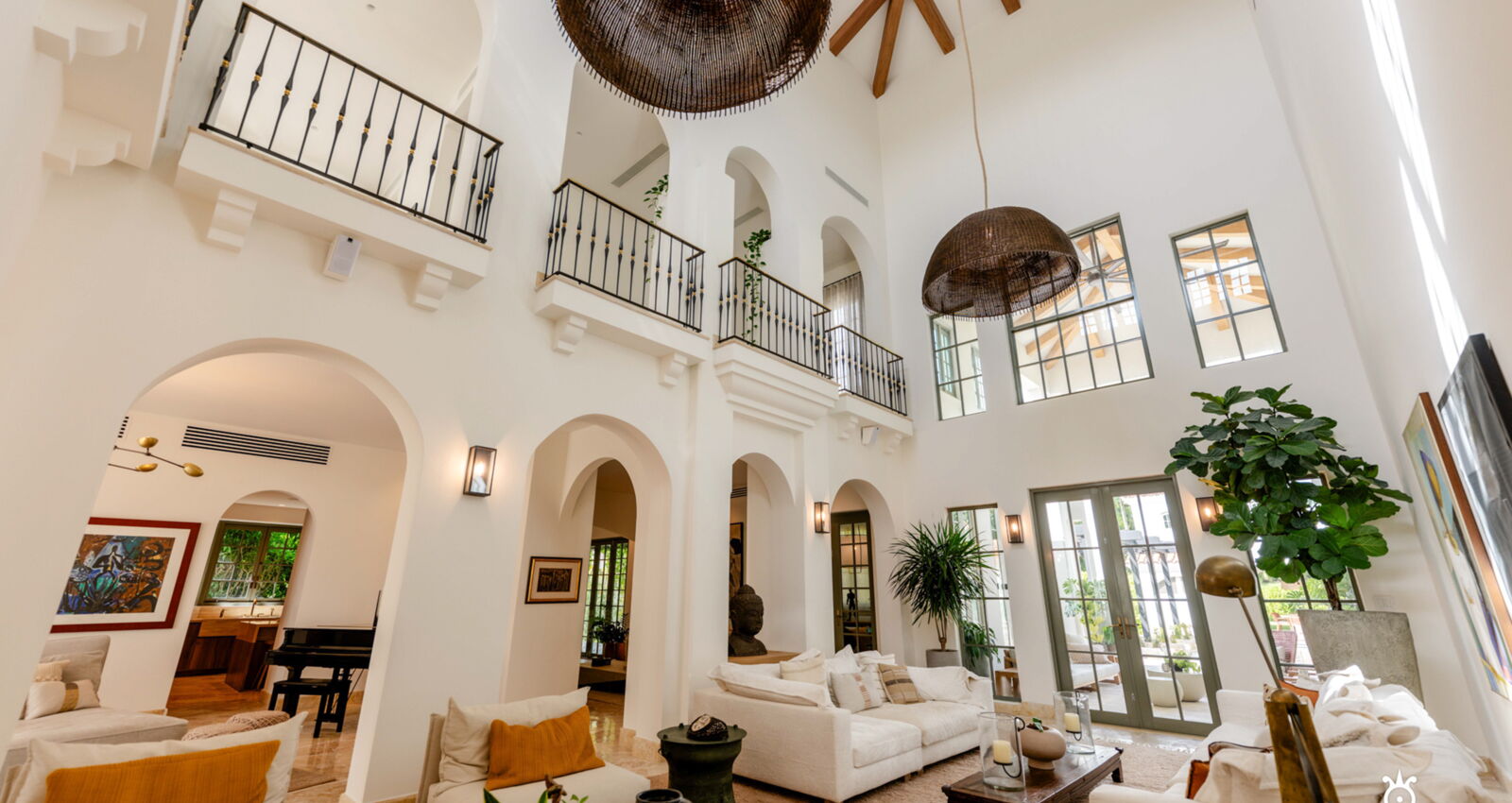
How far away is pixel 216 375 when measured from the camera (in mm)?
5230

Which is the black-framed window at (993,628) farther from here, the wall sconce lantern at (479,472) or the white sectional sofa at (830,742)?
the wall sconce lantern at (479,472)

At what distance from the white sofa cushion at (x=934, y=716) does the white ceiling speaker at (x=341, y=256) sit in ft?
14.9

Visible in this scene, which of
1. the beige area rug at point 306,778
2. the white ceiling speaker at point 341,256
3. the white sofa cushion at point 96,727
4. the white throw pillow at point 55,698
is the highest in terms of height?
the white ceiling speaker at point 341,256

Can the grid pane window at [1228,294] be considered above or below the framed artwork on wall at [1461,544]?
above

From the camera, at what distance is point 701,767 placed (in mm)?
3131

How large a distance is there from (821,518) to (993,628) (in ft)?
7.90

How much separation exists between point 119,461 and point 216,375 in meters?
2.16

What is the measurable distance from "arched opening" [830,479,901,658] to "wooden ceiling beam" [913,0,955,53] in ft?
20.5

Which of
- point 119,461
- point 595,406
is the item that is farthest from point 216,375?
point 595,406

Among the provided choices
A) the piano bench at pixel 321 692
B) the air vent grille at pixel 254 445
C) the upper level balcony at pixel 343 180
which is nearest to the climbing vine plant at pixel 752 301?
the upper level balcony at pixel 343 180

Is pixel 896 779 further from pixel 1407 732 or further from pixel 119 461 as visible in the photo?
pixel 119 461

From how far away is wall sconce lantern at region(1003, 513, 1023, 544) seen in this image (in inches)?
263

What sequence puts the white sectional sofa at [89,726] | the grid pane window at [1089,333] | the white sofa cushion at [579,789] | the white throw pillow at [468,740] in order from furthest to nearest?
1. the grid pane window at [1089,333]
2. the white sectional sofa at [89,726]
3. the white throw pillow at [468,740]
4. the white sofa cushion at [579,789]

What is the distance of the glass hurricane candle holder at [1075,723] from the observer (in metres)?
3.76
